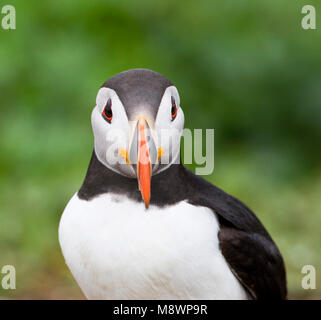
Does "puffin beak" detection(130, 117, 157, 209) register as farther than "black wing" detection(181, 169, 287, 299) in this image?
No

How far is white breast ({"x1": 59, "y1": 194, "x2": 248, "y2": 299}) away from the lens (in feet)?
8.72

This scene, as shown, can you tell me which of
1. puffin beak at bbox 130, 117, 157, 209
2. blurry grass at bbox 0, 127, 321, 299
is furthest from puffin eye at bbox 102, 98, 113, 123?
blurry grass at bbox 0, 127, 321, 299

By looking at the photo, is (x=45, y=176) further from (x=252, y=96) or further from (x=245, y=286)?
(x=245, y=286)

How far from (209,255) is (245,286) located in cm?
28

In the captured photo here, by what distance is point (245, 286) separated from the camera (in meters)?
2.93

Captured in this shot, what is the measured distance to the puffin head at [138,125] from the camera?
8.20 ft

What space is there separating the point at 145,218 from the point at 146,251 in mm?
123

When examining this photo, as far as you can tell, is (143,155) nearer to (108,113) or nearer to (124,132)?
(124,132)

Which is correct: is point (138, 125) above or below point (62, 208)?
above

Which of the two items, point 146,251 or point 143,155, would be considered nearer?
point 143,155

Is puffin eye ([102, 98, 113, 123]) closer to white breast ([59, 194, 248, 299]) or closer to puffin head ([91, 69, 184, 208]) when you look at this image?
puffin head ([91, 69, 184, 208])

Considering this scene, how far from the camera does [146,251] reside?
104 inches

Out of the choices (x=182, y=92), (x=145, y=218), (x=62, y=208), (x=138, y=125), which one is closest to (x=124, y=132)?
(x=138, y=125)
